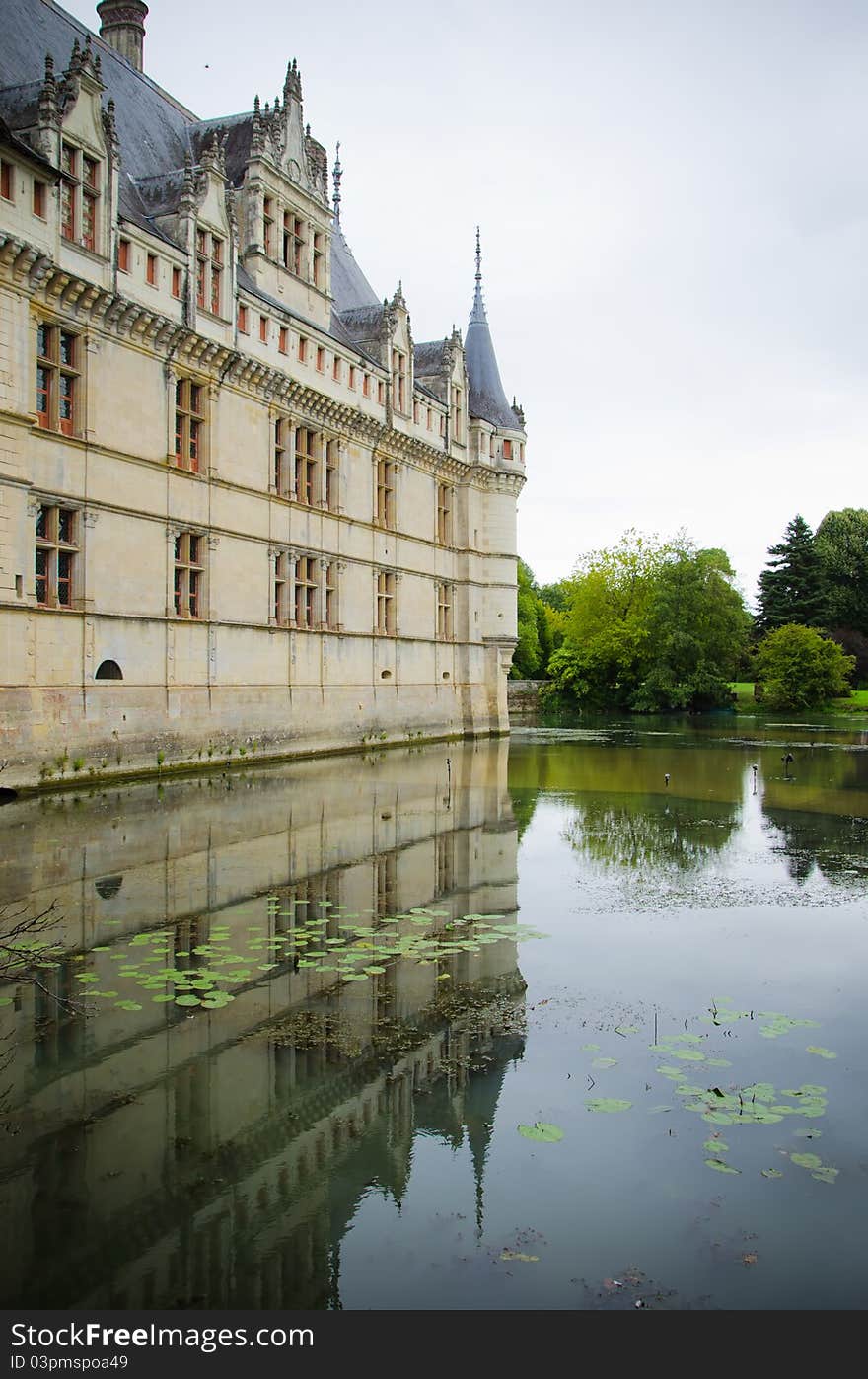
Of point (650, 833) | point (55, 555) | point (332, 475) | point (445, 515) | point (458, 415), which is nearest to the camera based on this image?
point (650, 833)

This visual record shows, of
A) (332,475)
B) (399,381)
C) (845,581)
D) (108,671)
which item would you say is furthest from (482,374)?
(845,581)

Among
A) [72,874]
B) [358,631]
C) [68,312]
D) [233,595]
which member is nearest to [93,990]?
[72,874]

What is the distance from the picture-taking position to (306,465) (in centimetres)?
3500

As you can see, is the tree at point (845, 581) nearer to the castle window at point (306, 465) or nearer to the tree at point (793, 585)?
the tree at point (793, 585)

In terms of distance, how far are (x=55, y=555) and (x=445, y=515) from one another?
83.2 feet

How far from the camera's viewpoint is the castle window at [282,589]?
3300 centimetres

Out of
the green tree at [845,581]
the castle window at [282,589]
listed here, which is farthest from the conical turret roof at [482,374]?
the green tree at [845,581]

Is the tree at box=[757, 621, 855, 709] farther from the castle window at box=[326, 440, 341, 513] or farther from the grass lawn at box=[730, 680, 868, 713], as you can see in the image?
the castle window at box=[326, 440, 341, 513]

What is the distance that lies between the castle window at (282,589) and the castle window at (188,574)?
432 cm

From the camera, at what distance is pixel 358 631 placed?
38219mm

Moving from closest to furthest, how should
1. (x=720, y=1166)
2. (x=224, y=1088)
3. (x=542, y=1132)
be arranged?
1. (x=720, y=1166)
2. (x=542, y=1132)
3. (x=224, y=1088)

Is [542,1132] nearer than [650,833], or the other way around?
[542,1132]

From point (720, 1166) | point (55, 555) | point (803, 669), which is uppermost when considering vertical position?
point (55, 555)

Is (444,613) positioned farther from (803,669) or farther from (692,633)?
(803,669)
